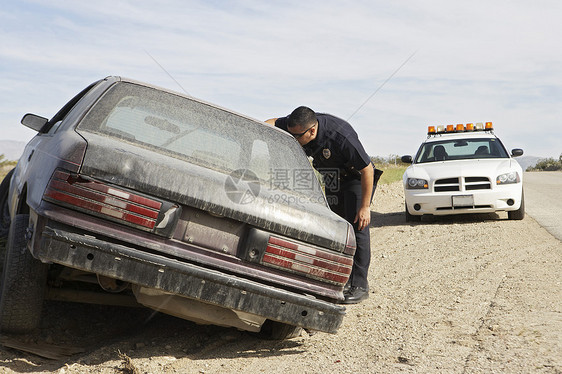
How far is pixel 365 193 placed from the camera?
532 centimetres

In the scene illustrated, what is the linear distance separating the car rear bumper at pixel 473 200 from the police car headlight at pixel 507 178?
0.10 metres

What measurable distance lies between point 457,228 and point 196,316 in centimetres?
688

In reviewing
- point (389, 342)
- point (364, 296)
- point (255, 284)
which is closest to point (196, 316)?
point (255, 284)

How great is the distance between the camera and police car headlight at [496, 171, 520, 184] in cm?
1013

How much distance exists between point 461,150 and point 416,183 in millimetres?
1641

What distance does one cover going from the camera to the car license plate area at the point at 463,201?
33.0 ft

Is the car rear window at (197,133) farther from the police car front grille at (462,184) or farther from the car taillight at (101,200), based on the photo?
the police car front grille at (462,184)

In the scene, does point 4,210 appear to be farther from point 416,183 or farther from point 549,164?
point 549,164

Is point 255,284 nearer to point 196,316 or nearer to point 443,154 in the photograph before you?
point 196,316

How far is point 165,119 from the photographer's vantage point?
155 inches

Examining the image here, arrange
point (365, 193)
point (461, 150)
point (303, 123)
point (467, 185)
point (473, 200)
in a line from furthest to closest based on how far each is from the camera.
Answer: point (461, 150) < point (467, 185) < point (473, 200) < point (365, 193) < point (303, 123)

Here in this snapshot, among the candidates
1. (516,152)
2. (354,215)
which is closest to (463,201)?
(516,152)

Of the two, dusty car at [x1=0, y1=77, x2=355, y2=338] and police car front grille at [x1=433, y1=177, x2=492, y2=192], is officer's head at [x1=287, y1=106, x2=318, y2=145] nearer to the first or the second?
dusty car at [x1=0, y1=77, x2=355, y2=338]

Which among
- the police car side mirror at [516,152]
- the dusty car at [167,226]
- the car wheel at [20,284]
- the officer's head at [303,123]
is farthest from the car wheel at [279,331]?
the police car side mirror at [516,152]
